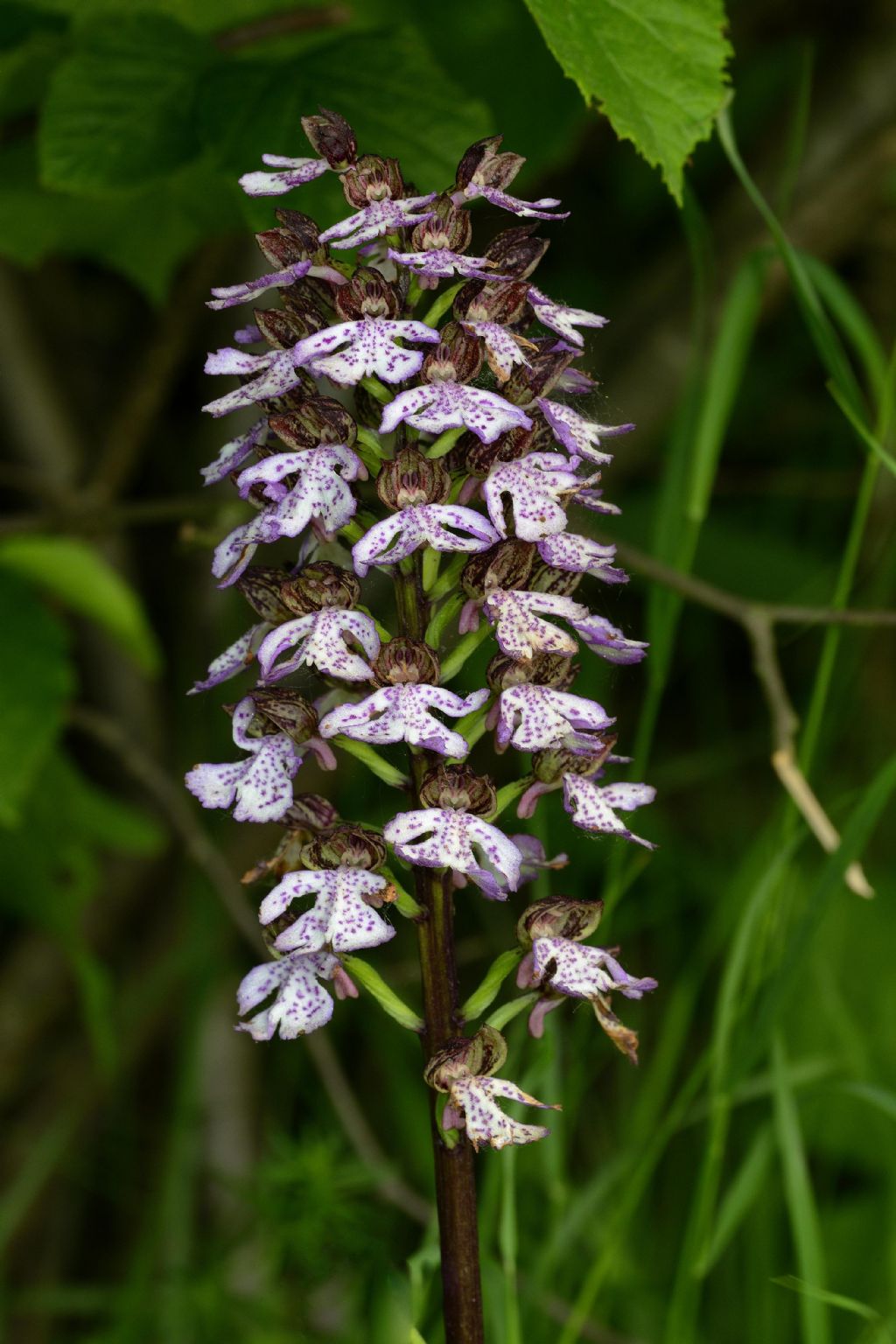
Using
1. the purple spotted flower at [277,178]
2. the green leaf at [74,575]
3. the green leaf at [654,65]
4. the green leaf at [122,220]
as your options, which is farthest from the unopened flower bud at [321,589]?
the green leaf at [74,575]

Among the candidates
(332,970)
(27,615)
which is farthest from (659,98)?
(27,615)

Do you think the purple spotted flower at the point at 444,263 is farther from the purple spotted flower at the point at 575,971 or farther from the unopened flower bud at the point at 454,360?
the purple spotted flower at the point at 575,971

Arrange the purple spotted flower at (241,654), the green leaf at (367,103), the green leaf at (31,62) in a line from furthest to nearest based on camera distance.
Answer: the green leaf at (31,62) < the green leaf at (367,103) < the purple spotted flower at (241,654)

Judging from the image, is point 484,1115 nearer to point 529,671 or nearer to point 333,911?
point 333,911

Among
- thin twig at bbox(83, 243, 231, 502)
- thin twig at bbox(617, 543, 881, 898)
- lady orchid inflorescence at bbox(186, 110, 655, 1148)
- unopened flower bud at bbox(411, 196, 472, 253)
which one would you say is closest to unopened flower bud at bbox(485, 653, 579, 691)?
lady orchid inflorescence at bbox(186, 110, 655, 1148)

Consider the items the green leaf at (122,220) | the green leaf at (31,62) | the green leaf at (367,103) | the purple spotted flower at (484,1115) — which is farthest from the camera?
the green leaf at (122,220)

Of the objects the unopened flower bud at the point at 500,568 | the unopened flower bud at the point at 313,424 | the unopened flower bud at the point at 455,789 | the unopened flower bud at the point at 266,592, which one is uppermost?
the unopened flower bud at the point at 313,424

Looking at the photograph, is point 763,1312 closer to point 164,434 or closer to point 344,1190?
point 344,1190
